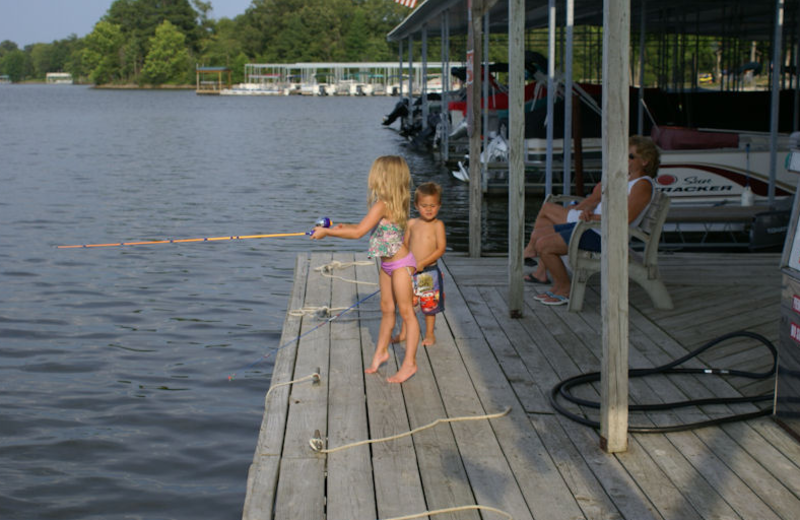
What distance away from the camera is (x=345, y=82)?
10938 centimetres

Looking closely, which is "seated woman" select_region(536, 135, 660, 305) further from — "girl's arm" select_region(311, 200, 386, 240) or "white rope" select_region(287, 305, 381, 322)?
"girl's arm" select_region(311, 200, 386, 240)

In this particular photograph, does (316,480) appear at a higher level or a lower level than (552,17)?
lower

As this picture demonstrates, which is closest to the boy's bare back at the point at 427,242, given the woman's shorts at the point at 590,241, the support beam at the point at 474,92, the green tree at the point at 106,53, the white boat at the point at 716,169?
the woman's shorts at the point at 590,241

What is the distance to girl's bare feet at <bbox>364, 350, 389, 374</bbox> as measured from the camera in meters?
5.13

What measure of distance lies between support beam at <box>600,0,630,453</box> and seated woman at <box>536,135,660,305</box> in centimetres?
266

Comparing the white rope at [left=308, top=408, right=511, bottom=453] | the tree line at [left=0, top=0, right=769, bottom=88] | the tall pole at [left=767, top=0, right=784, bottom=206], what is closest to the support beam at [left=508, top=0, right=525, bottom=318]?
the white rope at [left=308, top=408, right=511, bottom=453]

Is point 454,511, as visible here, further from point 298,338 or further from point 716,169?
point 716,169

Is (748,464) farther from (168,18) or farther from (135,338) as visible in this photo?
(168,18)

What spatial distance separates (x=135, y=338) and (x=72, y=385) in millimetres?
1253

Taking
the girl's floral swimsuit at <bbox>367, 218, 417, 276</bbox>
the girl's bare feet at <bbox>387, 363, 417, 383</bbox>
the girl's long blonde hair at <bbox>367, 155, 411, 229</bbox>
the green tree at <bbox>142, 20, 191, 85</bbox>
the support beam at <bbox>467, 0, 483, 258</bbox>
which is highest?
the green tree at <bbox>142, 20, 191, 85</bbox>

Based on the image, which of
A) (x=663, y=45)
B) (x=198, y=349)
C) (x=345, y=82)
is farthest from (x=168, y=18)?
(x=198, y=349)

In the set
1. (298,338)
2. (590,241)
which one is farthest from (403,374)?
(590,241)

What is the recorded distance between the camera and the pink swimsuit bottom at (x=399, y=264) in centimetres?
508

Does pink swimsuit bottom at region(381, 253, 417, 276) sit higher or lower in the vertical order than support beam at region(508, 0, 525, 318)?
lower
